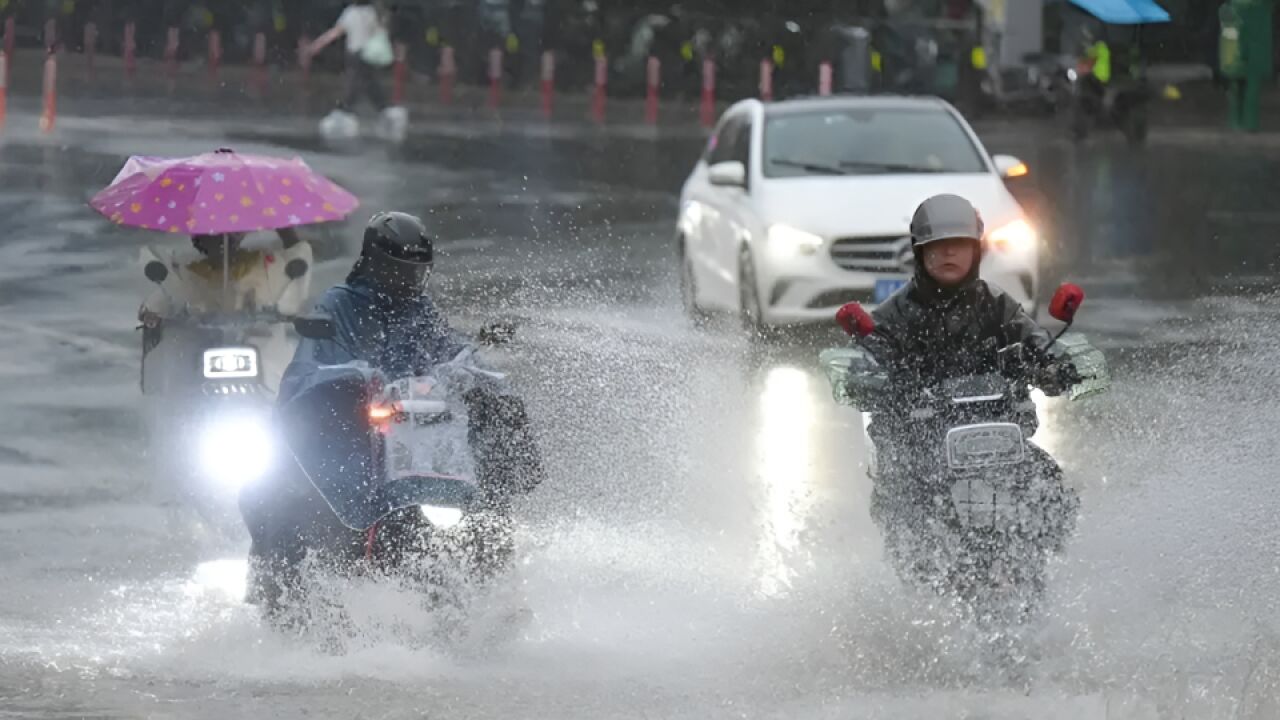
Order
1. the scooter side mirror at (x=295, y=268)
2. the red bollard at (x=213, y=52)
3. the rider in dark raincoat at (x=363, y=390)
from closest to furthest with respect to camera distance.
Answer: the rider in dark raincoat at (x=363, y=390)
the scooter side mirror at (x=295, y=268)
the red bollard at (x=213, y=52)

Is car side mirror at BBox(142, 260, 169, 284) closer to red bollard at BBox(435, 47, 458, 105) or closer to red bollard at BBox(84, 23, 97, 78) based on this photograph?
red bollard at BBox(435, 47, 458, 105)

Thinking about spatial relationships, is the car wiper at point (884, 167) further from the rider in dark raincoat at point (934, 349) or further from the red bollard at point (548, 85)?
the red bollard at point (548, 85)

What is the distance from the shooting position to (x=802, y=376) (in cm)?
1441

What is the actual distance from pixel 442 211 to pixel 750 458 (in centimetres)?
1220

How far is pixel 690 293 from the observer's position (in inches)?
682

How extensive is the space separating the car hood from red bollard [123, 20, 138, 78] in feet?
103

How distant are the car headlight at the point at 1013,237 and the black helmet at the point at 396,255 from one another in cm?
783

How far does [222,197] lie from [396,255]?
2.26 meters

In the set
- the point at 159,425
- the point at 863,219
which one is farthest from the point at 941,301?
the point at 863,219

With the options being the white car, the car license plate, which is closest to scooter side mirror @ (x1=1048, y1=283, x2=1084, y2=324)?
the white car

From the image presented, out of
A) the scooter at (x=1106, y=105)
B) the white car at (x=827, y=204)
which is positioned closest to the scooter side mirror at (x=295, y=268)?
the white car at (x=827, y=204)

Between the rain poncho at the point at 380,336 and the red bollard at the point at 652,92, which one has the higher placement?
the rain poncho at the point at 380,336

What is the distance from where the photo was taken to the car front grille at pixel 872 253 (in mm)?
15438

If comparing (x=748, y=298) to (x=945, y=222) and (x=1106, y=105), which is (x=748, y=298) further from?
(x=1106, y=105)
